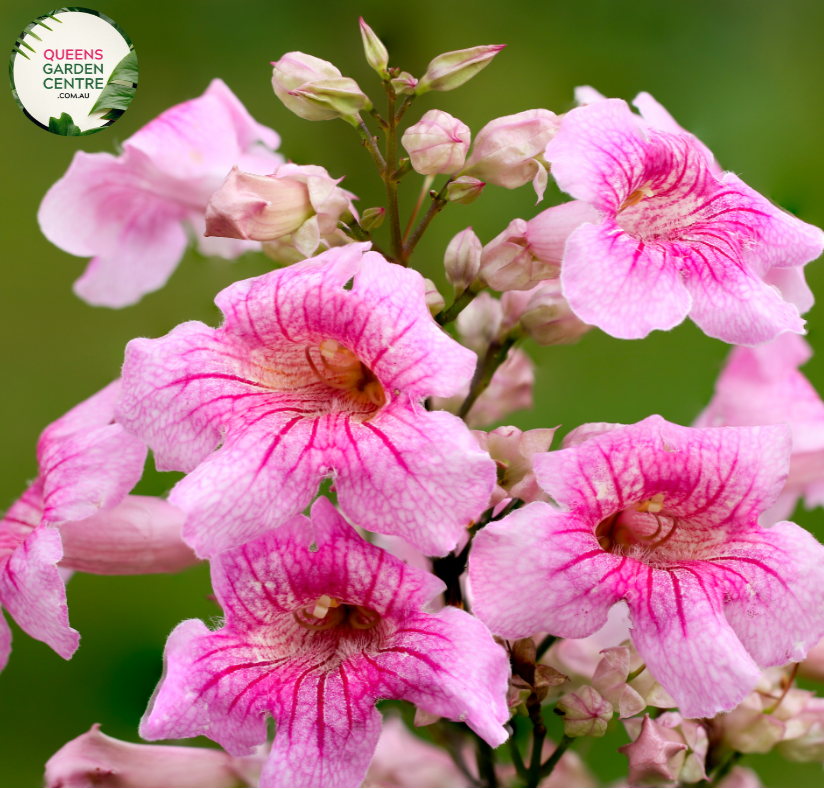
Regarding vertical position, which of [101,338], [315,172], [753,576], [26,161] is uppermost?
[315,172]

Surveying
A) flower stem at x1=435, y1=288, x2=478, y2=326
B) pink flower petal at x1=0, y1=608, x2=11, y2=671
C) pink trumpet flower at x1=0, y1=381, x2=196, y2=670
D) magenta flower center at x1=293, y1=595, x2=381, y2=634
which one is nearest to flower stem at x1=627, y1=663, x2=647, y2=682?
magenta flower center at x1=293, y1=595, x2=381, y2=634

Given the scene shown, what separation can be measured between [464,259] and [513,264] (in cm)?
5

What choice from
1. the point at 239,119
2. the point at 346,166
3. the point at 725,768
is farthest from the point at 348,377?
the point at 346,166

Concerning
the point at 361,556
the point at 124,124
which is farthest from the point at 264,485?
the point at 124,124

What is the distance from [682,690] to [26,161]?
1856 millimetres

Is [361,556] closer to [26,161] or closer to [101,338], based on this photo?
[101,338]

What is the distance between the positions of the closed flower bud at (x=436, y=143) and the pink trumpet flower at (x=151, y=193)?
0.35 metres

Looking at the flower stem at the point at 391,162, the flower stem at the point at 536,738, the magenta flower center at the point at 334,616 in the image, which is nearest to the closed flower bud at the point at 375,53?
the flower stem at the point at 391,162

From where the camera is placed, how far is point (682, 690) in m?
0.59

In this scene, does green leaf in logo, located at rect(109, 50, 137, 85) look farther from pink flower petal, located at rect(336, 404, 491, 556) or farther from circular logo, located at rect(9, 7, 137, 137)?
pink flower petal, located at rect(336, 404, 491, 556)

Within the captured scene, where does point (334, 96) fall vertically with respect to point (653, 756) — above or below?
above

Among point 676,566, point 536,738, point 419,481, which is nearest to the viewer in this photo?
point 419,481

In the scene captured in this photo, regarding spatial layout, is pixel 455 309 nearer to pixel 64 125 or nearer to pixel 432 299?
pixel 432 299

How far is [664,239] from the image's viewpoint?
712 millimetres
